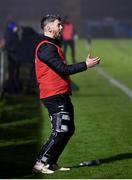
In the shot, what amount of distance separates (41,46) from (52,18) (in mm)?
359

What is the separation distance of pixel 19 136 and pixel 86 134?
1.13 meters

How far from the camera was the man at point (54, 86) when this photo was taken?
731cm

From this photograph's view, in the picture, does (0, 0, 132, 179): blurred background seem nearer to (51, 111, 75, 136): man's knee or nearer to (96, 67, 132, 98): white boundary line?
(96, 67, 132, 98): white boundary line

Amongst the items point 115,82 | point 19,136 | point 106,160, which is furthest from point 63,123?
point 115,82

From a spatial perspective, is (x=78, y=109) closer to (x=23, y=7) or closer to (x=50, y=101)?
(x=50, y=101)

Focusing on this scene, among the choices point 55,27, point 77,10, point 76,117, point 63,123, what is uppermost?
point 55,27

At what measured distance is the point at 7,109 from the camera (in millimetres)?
Answer: 14164

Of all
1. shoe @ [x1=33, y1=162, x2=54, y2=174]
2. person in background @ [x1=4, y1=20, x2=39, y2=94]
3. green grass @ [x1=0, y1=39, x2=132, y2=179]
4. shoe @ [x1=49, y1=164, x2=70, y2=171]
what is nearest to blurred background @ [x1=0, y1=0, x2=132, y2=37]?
person in background @ [x1=4, y1=20, x2=39, y2=94]

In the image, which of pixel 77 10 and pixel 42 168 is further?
pixel 77 10

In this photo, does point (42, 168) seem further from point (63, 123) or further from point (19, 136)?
point (19, 136)

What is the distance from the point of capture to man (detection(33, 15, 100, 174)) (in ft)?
24.0

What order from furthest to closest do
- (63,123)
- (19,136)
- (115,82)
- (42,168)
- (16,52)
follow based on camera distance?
1. (115,82)
2. (16,52)
3. (19,136)
4. (42,168)
5. (63,123)

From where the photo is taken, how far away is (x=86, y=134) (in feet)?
35.1

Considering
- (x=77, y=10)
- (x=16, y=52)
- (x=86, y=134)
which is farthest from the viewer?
(x=77, y=10)
